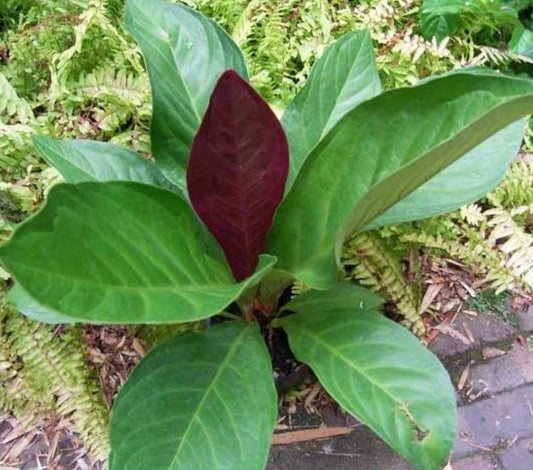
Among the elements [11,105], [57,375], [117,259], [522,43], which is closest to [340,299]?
[117,259]

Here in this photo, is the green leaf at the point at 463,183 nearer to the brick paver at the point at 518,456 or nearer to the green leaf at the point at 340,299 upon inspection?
the green leaf at the point at 340,299

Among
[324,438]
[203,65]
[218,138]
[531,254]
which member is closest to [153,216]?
[218,138]

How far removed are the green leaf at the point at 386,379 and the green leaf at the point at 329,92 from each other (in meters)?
0.32

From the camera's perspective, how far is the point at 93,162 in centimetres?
126

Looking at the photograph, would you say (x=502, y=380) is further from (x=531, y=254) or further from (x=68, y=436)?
(x=68, y=436)

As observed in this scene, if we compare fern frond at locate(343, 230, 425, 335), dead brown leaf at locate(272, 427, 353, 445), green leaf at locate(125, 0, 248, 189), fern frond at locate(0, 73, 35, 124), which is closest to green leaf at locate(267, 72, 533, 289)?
green leaf at locate(125, 0, 248, 189)

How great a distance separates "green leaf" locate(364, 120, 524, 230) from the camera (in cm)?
124

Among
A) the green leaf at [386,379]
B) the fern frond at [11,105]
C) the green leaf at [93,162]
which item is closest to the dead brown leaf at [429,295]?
the green leaf at [386,379]

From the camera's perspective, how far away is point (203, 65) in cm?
132

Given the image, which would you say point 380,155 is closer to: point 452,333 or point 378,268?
point 378,268

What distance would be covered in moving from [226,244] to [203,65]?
356 millimetres

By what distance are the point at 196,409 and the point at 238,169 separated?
0.39 metres

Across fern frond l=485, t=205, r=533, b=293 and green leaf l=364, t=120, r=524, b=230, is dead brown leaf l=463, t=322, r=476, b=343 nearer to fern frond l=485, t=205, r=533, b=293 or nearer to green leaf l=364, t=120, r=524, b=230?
fern frond l=485, t=205, r=533, b=293

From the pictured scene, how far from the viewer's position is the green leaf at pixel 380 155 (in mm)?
900
